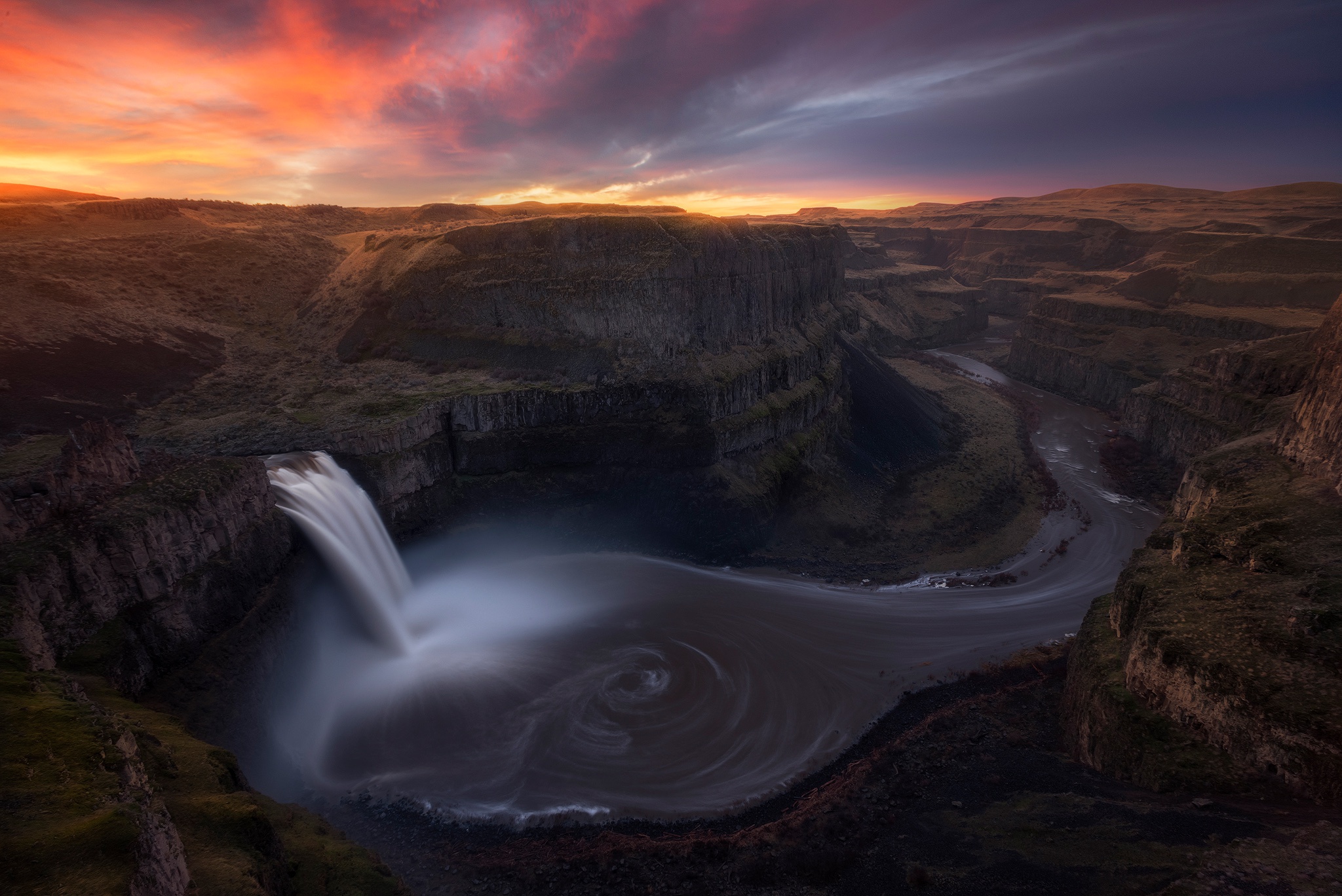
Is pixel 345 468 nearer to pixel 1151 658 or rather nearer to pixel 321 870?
pixel 321 870

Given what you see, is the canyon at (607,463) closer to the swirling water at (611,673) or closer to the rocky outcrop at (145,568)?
the rocky outcrop at (145,568)

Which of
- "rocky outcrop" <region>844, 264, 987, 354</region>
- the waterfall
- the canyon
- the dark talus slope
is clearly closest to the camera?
the dark talus slope

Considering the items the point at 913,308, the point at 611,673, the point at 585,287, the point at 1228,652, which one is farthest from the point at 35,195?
the point at 913,308

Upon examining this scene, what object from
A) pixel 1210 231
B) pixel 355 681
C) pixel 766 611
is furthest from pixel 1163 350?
pixel 355 681

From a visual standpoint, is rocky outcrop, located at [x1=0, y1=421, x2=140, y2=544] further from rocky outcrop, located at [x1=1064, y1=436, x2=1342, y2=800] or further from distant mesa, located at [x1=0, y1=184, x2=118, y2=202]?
distant mesa, located at [x1=0, y1=184, x2=118, y2=202]

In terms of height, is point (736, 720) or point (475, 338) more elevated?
point (475, 338)

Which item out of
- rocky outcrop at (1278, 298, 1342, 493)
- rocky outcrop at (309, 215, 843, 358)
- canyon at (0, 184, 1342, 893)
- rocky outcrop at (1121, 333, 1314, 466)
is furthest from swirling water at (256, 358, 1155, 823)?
rocky outcrop at (309, 215, 843, 358)
